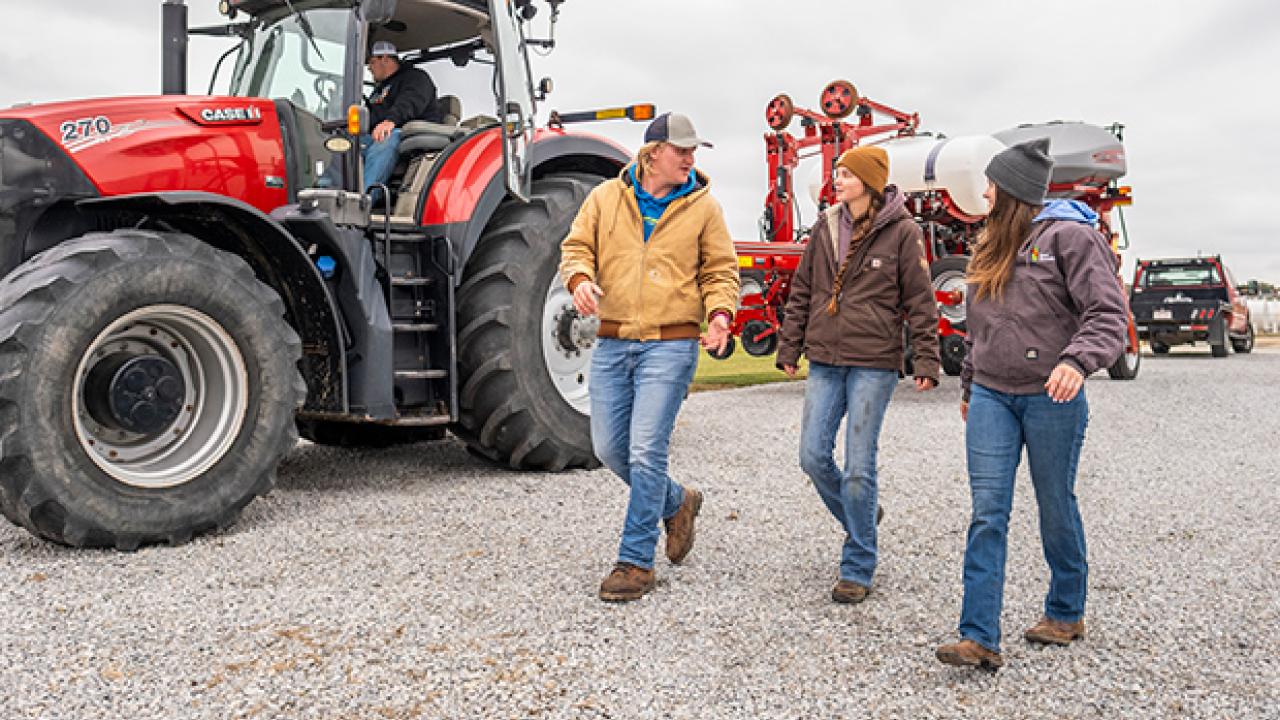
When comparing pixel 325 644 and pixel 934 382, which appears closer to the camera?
pixel 325 644

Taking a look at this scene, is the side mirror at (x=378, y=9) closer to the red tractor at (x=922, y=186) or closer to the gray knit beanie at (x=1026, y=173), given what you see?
the gray knit beanie at (x=1026, y=173)

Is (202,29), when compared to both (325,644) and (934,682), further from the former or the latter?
(934,682)

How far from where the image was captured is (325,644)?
10.9 feet

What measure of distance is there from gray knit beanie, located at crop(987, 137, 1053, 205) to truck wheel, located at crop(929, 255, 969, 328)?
8.55m

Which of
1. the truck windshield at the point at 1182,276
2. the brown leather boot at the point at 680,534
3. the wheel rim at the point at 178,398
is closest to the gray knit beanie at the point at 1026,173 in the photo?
the brown leather boot at the point at 680,534

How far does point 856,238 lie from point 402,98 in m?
3.24

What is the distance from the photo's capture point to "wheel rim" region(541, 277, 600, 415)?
646 cm

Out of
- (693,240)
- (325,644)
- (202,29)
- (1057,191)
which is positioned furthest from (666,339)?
(1057,191)

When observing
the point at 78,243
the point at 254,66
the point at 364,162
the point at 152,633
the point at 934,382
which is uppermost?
the point at 254,66

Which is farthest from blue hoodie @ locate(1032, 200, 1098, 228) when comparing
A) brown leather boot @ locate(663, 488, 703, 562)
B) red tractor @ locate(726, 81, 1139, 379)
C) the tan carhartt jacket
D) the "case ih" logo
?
red tractor @ locate(726, 81, 1139, 379)

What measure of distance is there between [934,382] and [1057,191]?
1154 centimetres

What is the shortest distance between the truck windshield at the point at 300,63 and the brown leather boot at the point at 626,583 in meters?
3.03

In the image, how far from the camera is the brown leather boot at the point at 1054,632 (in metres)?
3.40

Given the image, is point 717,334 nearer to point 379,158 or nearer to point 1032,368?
point 1032,368
